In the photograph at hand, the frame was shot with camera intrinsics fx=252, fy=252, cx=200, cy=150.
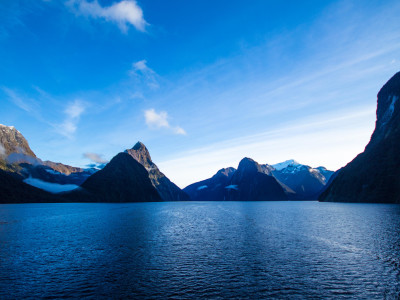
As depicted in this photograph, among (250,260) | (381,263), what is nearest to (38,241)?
(250,260)

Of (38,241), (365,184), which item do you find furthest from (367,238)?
(365,184)

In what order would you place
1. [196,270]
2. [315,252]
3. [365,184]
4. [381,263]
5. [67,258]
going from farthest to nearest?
1. [365,184]
2. [315,252]
3. [67,258]
4. [381,263]
5. [196,270]

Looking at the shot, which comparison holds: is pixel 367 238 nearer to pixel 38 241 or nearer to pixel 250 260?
pixel 250 260

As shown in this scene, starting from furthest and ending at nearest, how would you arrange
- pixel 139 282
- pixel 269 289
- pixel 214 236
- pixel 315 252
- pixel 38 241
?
pixel 214 236 → pixel 38 241 → pixel 315 252 → pixel 139 282 → pixel 269 289

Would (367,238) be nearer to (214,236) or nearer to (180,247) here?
(214,236)

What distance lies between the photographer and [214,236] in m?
56.1

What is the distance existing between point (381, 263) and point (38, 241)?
2310 inches

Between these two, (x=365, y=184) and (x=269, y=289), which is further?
(x=365, y=184)

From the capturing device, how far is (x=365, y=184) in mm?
195125

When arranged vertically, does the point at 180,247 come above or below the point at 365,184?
below

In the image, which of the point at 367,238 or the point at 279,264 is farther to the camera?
the point at 367,238

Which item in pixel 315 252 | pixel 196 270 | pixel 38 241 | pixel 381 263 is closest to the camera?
pixel 196 270

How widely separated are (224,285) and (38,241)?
42226 mm

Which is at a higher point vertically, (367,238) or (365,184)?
(365,184)
